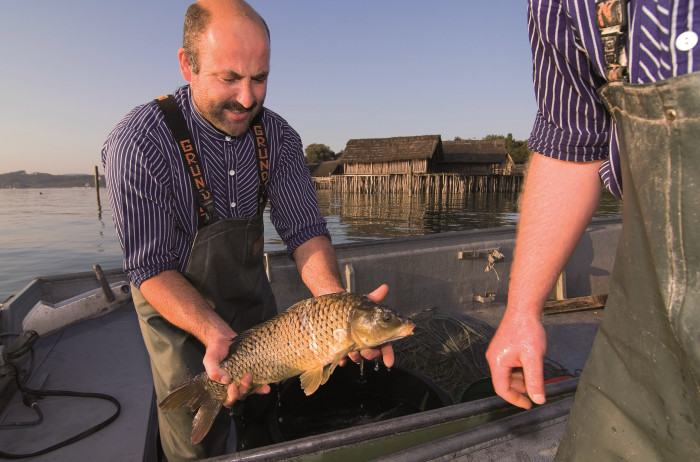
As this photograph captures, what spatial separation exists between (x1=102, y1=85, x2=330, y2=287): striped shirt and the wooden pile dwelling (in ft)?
136

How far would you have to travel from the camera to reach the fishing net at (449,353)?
14.2 feet

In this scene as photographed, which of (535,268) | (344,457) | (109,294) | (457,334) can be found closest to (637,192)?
(535,268)

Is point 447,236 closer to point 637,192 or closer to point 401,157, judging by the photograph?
point 637,192

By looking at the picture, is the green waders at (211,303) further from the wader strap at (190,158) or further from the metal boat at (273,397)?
the metal boat at (273,397)

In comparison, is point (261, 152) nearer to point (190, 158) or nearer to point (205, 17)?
point (190, 158)

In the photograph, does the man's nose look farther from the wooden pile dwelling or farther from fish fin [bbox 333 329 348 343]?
the wooden pile dwelling

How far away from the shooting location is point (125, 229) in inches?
104

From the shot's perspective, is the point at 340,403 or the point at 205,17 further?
the point at 340,403

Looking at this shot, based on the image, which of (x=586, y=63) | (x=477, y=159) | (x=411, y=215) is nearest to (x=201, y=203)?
(x=586, y=63)

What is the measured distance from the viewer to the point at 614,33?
1224 millimetres

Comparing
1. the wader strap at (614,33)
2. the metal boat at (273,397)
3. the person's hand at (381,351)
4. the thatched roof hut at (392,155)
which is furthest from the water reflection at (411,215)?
the wader strap at (614,33)

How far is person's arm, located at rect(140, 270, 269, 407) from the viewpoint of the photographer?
2.37 metres

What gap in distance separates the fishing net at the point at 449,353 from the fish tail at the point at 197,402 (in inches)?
92.5

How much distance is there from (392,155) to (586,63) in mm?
44700
